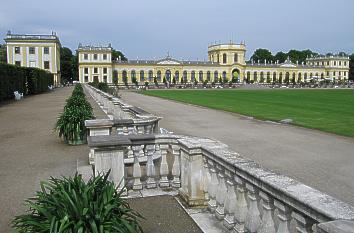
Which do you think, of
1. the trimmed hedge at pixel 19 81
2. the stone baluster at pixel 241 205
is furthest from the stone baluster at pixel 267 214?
the trimmed hedge at pixel 19 81

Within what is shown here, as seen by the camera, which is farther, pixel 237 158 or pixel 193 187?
pixel 193 187

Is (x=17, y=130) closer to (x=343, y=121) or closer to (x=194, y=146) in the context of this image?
(x=194, y=146)

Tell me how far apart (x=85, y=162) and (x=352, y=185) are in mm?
5758

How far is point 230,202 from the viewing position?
4535 mm

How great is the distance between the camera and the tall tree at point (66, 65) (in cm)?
13088

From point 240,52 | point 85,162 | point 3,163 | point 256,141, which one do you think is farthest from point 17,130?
point 240,52

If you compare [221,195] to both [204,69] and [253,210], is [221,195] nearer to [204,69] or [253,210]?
[253,210]

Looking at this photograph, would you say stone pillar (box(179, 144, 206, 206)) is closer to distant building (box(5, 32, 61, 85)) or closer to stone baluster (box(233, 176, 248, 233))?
stone baluster (box(233, 176, 248, 233))

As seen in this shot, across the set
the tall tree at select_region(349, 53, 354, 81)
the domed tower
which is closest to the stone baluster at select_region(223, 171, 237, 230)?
the domed tower

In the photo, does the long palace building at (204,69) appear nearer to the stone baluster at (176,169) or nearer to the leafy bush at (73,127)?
the leafy bush at (73,127)

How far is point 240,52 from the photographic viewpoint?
444 feet

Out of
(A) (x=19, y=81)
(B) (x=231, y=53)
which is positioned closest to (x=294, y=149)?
(A) (x=19, y=81)

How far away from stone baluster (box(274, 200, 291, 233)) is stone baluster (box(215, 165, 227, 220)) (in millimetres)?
1323

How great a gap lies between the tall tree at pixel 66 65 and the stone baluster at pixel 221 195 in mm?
131753
